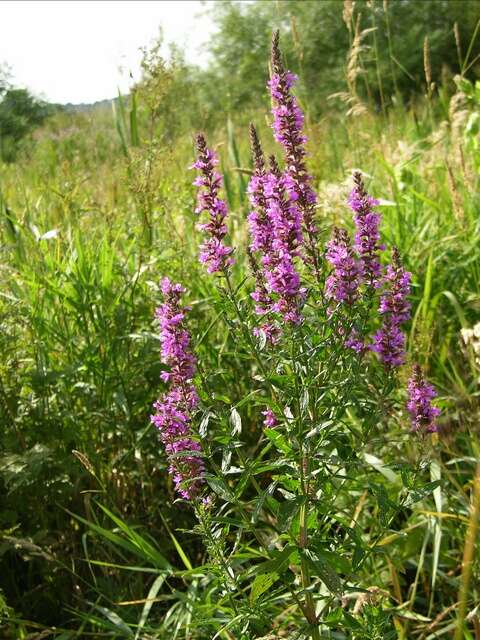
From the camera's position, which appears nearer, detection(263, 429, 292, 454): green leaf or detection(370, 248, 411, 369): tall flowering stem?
detection(263, 429, 292, 454): green leaf

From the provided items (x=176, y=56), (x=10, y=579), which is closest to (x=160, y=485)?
(x=10, y=579)

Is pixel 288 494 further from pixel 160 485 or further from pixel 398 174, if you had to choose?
pixel 398 174

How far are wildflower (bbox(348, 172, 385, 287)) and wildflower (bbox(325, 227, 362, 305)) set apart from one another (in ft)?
0.15

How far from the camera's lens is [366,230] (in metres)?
1.82

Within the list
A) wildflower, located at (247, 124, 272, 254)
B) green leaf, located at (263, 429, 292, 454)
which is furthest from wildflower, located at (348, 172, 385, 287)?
green leaf, located at (263, 429, 292, 454)

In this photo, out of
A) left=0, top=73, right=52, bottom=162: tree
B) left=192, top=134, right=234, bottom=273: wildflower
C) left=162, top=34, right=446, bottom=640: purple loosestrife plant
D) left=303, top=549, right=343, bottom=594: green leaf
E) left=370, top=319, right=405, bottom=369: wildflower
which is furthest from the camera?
left=0, top=73, right=52, bottom=162: tree

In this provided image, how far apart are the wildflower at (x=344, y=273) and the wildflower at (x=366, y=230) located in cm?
4

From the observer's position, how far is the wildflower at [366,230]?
1.82 meters

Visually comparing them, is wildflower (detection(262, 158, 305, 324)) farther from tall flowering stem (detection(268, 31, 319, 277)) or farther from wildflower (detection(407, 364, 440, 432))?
wildflower (detection(407, 364, 440, 432))

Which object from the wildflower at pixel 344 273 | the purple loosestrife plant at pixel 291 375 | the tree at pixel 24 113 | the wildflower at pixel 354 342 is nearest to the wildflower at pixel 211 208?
the purple loosestrife plant at pixel 291 375

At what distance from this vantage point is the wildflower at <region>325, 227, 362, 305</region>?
1.77 meters

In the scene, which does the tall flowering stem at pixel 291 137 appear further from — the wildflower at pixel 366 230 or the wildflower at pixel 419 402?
the wildflower at pixel 419 402

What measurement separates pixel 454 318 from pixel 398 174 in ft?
4.20

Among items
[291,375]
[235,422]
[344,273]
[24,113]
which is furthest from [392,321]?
[24,113]
